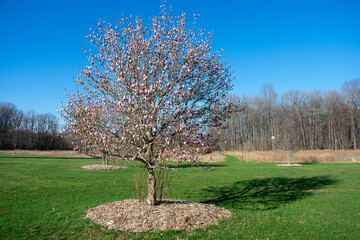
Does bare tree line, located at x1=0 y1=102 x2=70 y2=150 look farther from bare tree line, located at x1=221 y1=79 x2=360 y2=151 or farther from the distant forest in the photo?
bare tree line, located at x1=221 y1=79 x2=360 y2=151

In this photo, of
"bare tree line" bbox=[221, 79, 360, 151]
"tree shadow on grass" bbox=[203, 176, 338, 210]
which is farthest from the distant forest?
"tree shadow on grass" bbox=[203, 176, 338, 210]

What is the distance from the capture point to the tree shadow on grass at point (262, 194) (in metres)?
10.6

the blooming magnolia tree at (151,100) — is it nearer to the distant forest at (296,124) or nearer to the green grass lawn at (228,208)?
the green grass lawn at (228,208)

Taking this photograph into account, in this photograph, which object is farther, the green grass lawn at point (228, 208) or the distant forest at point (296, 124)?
the distant forest at point (296, 124)

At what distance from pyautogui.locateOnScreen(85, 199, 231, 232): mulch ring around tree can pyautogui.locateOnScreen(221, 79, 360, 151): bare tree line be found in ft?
175

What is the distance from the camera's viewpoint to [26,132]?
79688 mm

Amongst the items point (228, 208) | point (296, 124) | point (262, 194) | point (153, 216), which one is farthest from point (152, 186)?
point (296, 124)

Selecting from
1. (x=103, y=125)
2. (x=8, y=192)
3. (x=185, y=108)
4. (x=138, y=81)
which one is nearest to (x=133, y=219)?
(x=103, y=125)

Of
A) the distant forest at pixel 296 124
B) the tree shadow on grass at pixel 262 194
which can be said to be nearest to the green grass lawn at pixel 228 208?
the tree shadow on grass at pixel 262 194

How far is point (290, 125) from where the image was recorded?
31625 mm

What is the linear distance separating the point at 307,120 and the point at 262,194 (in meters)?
64.2

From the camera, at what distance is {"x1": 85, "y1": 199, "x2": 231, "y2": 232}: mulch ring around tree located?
678 cm

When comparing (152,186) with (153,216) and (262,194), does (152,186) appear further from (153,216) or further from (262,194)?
(262,194)

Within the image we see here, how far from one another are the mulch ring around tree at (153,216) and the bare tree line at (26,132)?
69689mm
